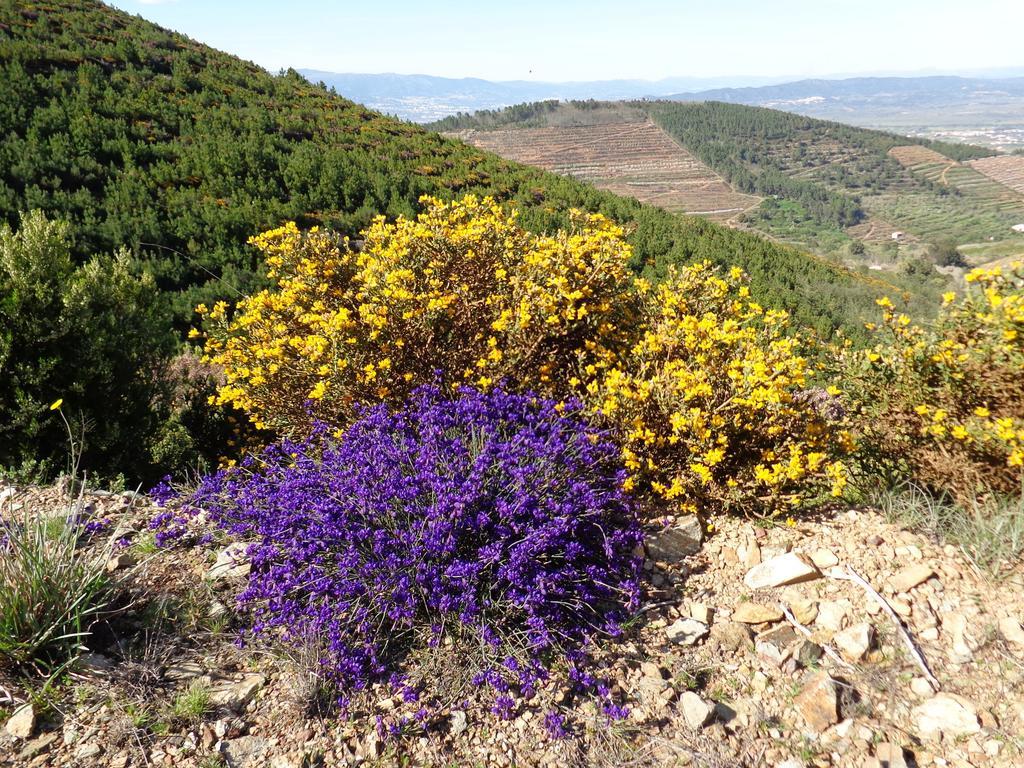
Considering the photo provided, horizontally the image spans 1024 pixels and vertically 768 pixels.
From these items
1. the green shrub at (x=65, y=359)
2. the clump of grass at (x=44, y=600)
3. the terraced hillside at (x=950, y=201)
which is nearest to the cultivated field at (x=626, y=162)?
the terraced hillside at (x=950, y=201)

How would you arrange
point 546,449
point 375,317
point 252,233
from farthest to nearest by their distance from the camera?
point 252,233 < point 375,317 < point 546,449

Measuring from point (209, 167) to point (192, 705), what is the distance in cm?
1590

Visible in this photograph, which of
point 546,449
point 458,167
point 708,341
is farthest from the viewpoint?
point 458,167

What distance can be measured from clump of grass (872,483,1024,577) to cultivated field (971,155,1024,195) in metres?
144

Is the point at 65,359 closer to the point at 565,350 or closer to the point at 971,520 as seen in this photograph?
the point at 565,350

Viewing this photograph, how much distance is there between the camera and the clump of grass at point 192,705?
7.22 feet

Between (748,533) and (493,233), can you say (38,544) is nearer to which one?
(748,533)

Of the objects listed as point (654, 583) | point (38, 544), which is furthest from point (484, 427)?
point (38, 544)

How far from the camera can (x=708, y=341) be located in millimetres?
3889

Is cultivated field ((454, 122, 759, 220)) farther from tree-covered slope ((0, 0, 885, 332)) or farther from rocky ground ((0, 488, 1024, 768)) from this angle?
rocky ground ((0, 488, 1024, 768))

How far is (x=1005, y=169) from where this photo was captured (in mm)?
120500

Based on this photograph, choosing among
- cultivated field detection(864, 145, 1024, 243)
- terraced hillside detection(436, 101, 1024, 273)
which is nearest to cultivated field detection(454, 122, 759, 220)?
terraced hillside detection(436, 101, 1024, 273)

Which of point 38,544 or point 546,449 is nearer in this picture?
point 38,544

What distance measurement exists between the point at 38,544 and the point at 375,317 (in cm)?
251
